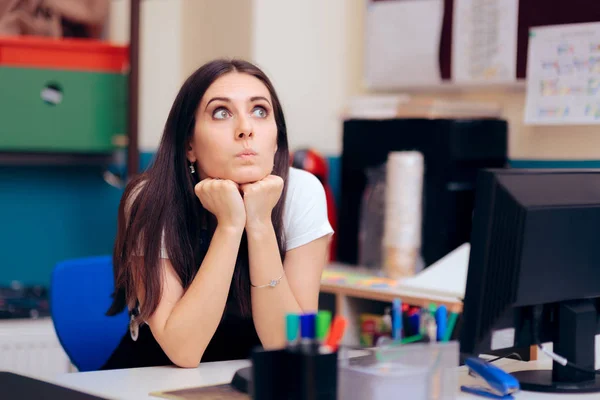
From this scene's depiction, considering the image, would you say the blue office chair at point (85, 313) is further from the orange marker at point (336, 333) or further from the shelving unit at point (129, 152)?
the orange marker at point (336, 333)

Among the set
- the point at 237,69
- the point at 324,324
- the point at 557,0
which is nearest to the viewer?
the point at 324,324

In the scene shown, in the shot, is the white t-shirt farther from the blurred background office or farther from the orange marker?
the blurred background office

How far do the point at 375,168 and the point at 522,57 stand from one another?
549 mm

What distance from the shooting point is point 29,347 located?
2.75m

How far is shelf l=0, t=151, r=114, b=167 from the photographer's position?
2.98 meters

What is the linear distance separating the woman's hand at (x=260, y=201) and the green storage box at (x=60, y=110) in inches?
55.0

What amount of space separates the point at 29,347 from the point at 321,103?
1285 mm

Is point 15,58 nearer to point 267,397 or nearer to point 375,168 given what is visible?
point 375,168

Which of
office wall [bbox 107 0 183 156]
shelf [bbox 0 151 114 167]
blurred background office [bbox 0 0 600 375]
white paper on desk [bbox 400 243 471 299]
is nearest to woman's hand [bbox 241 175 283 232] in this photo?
white paper on desk [bbox 400 243 471 299]

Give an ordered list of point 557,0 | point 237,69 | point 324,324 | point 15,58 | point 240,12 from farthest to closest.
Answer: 1. point 240,12
2. point 15,58
3. point 557,0
4. point 237,69
5. point 324,324

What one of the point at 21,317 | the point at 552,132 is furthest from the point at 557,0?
the point at 21,317

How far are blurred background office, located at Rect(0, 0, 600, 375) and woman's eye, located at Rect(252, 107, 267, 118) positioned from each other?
40.6 inches

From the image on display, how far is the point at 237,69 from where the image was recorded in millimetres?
1792

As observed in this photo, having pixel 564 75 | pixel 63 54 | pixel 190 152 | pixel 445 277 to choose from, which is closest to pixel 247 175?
pixel 190 152
